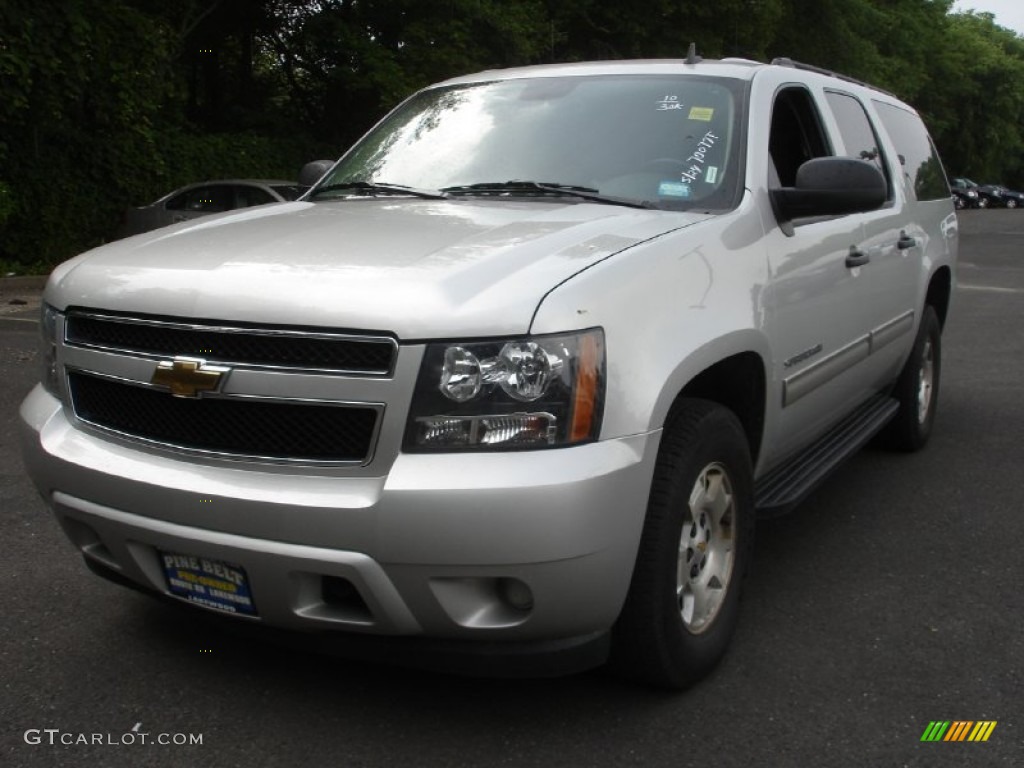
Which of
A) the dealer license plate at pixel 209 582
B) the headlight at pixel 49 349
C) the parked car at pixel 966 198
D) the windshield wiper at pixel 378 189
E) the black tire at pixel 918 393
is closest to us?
the dealer license plate at pixel 209 582

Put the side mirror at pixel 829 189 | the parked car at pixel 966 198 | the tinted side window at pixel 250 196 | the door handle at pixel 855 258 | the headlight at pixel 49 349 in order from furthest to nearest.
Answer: the parked car at pixel 966 198 < the tinted side window at pixel 250 196 < the door handle at pixel 855 258 < the side mirror at pixel 829 189 < the headlight at pixel 49 349

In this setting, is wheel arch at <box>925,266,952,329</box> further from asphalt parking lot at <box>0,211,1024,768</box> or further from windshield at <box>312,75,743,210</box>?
windshield at <box>312,75,743,210</box>

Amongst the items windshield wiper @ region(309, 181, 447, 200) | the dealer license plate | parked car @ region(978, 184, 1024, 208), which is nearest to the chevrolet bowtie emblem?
the dealer license plate

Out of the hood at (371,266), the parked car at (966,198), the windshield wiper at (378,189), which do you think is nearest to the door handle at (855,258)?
the hood at (371,266)

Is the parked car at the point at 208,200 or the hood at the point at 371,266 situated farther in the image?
the parked car at the point at 208,200

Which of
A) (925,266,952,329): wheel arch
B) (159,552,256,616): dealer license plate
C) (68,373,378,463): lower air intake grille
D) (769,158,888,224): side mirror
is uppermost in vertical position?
(769,158,888,224): side mirror

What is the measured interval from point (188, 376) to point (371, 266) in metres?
0.53

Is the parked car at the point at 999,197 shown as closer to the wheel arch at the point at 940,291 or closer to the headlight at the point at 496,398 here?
the wheel arch at the point at 940,291

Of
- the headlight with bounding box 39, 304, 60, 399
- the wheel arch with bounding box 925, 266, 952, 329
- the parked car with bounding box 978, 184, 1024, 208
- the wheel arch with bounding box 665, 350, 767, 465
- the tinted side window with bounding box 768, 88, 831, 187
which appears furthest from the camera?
the parked car with bounding box 978, 184, 1024, 208

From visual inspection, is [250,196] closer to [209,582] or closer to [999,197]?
[209,582]

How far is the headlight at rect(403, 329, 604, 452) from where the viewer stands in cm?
266

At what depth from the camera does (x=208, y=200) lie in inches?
584

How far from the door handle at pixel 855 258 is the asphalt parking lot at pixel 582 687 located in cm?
112

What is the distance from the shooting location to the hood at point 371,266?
105 inches
